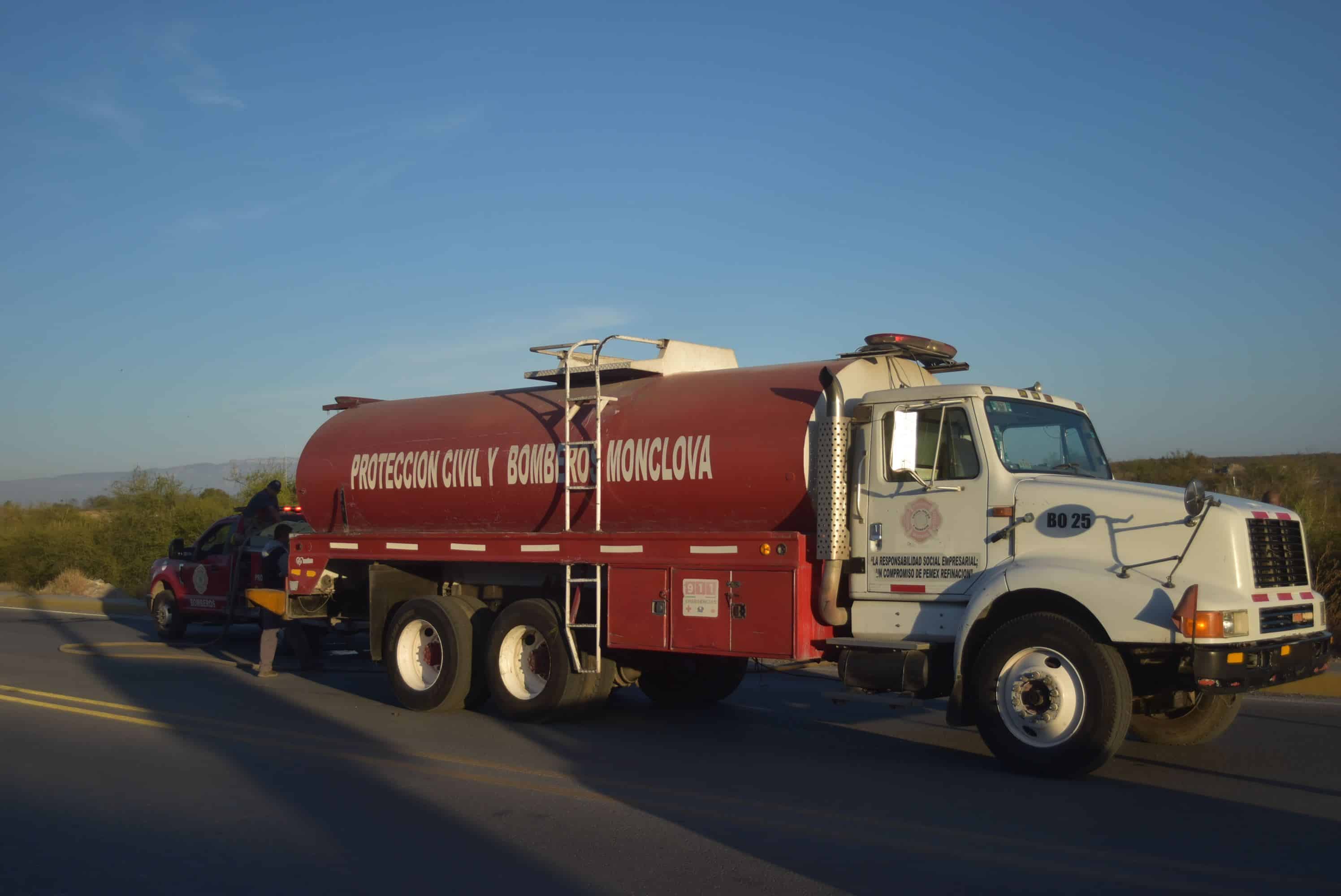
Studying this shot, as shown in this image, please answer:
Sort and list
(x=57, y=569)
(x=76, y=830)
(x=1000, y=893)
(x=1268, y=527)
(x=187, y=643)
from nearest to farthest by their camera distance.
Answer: (x=1000, y=893)
(x=76, y=830)
(x=1268, y=527)
(x=187, y=643)
(x=57, y=569)

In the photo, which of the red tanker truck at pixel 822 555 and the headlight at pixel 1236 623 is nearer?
the headlight at pixel 1236 623

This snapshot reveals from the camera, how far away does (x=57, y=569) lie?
33969 mm

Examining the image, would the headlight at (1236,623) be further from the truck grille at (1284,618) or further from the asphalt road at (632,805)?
the asphalt road at (632,805)

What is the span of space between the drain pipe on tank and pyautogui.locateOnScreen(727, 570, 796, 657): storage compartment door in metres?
0.31

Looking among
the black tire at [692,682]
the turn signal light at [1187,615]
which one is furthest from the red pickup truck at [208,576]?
the turn signal light at [1187,615]

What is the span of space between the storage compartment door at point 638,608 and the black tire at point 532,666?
589 millimetres

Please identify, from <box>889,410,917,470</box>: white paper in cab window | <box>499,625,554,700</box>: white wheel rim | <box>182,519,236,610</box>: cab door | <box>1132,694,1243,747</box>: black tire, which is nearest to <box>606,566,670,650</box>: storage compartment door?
<box>499,625,554,700</box>: white wheel rim

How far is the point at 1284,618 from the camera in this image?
7957mm

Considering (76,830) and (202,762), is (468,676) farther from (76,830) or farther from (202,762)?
(76,830)

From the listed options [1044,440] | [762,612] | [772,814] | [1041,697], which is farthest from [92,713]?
[1044,440]

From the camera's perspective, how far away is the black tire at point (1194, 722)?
885 cm

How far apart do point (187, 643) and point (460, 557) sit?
333 inches

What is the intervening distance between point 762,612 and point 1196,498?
10.5 ft

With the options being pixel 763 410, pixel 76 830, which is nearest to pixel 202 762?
pixel 76 830
